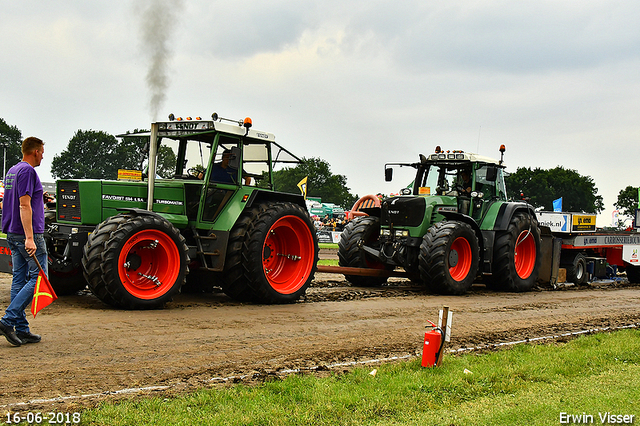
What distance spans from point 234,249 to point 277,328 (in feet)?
5.67

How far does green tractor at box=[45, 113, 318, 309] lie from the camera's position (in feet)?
24.1

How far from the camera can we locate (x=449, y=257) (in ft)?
35.9

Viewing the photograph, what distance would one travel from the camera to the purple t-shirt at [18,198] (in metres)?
5.39

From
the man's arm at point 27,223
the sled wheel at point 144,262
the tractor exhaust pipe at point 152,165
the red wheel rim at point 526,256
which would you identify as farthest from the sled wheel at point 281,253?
the red wheel rim at point 526,256

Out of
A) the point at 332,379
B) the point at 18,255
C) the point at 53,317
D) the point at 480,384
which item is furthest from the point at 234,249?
the point at 480,384

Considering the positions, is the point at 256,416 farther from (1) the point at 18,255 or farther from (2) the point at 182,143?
(2) the point at 182,143

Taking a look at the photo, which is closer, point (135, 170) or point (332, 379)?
point (332, 379)

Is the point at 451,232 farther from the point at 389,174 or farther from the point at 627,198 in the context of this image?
the point at 627,198

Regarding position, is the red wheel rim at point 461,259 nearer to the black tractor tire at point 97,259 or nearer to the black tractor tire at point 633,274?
the black tractor tire at point 97,259

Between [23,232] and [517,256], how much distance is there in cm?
1012

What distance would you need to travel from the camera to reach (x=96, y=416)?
382cm

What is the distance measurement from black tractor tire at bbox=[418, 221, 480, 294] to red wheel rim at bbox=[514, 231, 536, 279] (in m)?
1.86

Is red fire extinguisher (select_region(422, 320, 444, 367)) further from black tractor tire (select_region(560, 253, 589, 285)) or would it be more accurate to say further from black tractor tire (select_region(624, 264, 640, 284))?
black tractor tire (select_region(624, 264, 640, 284))

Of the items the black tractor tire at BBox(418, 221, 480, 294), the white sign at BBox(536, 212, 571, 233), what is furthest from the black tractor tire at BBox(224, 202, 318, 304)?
the white sign at BBox(536, 212, 571, 233)
